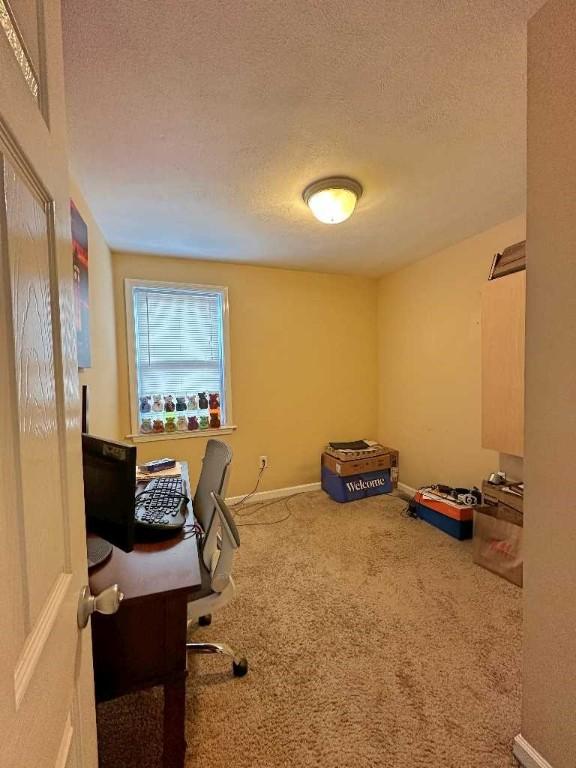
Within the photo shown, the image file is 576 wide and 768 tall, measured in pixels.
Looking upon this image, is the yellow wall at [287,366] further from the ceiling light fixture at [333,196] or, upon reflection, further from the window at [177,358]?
the ceiling light fixture at [333,196]

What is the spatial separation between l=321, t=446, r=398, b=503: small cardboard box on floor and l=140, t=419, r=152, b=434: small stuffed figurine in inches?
70.5

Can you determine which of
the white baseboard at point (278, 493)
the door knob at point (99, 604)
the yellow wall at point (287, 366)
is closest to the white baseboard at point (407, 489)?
the yellow wall at point (287, 366)

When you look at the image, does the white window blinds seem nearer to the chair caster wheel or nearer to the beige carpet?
the beige carpet

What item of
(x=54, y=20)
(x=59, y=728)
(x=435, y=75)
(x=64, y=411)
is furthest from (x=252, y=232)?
(x=59, y=728)

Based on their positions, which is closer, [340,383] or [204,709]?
[204,709]

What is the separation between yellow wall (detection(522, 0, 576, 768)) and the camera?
97 cm

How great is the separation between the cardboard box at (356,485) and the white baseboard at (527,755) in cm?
219

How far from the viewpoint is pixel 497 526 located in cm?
218

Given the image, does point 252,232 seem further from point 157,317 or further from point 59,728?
point 59,728

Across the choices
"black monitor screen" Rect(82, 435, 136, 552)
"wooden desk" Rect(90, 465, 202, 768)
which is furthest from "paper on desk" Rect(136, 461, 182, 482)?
"wooden desk" Rect(90, 465, 202, 768)

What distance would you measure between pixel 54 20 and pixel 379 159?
1483mm

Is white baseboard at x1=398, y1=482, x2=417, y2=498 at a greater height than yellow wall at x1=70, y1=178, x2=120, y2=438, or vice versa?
yellow wall at x1=70, y1=178, x2=120, y2=438

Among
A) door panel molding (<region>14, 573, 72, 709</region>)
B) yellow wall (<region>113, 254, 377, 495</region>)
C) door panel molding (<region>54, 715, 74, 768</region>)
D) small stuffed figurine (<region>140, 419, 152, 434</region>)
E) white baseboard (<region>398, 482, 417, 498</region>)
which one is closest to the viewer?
door panel molding (<region>14, 573, 72, 709</region>)

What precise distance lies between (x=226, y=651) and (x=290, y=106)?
92.9 inches
